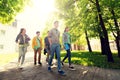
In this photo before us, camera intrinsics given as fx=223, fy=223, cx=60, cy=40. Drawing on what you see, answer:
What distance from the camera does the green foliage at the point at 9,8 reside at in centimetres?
1772

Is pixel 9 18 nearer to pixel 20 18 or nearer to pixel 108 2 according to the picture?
pixel 108 2

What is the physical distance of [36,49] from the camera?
13820mm

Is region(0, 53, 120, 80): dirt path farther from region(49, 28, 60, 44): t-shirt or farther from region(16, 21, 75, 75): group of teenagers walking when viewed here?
region(49, 28, 60, 44): t-shirt

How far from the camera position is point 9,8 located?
18.0 metres

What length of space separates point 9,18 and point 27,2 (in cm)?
250

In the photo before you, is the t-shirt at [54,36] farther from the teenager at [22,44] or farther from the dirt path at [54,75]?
the teenager at [22,44]

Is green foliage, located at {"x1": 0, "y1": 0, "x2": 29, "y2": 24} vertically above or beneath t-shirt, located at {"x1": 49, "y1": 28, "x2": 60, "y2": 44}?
above

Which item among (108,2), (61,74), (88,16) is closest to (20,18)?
(88,16)

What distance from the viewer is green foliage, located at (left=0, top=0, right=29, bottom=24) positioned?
58.1ft

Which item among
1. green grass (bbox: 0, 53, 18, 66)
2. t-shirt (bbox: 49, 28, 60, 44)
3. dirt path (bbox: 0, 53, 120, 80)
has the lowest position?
dirt path (bbox: 0, 53, 120, 80)

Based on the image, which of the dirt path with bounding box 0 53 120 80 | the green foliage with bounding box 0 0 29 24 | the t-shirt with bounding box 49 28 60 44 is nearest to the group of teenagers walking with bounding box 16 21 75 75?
the t-shirt with bounding box 49 28 60 44

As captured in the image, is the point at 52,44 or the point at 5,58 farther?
the point at 5,58

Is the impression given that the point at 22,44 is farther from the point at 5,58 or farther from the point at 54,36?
the point at 5,58

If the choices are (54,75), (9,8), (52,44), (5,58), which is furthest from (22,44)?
(5,58)
